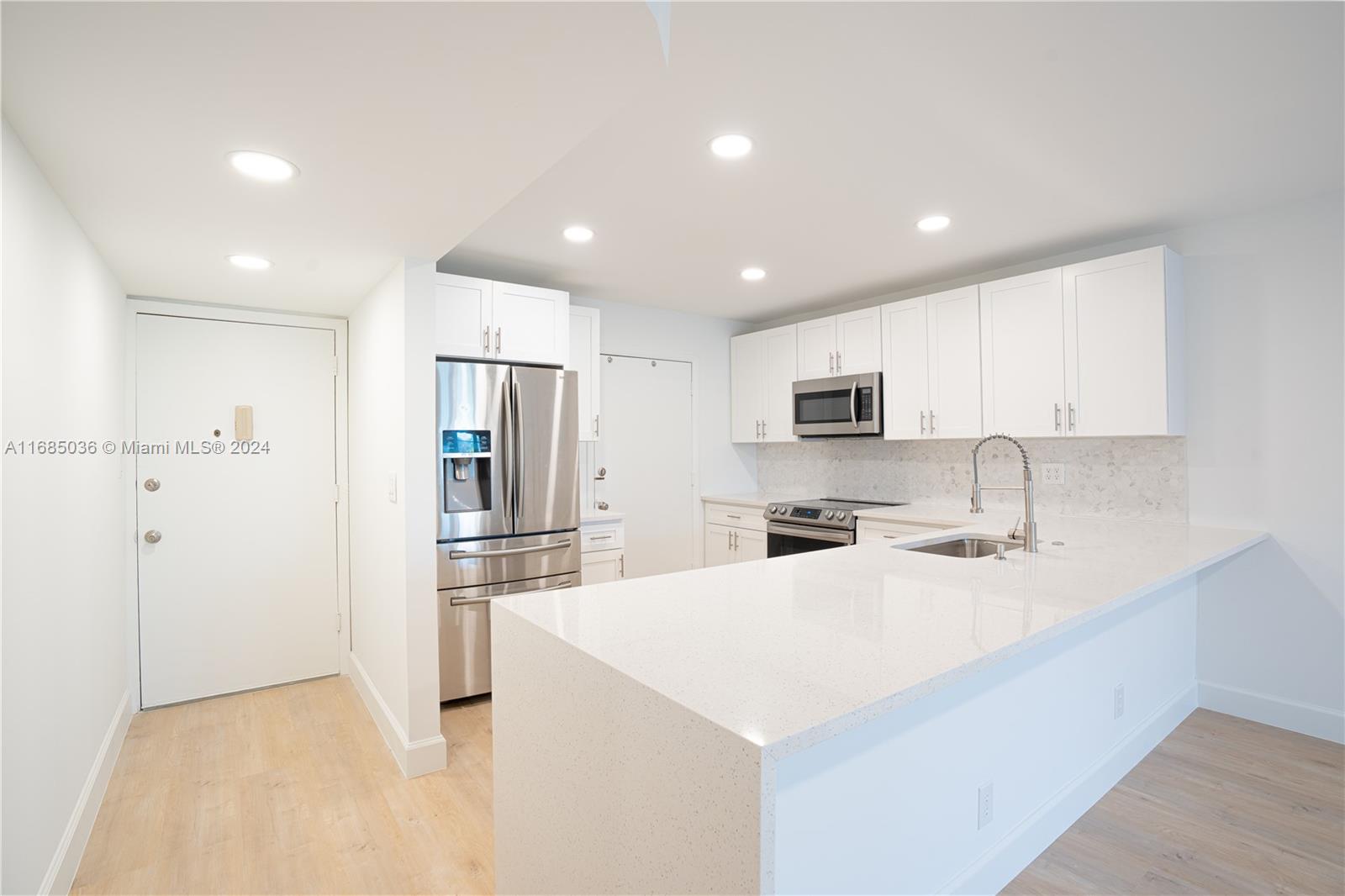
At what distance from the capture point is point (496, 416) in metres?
3.35

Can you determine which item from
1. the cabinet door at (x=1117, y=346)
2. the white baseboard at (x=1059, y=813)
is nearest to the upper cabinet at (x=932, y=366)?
the cabinet door at (x=1117, y=346)

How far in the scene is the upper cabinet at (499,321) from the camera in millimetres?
3283

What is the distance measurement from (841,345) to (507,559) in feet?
8.50

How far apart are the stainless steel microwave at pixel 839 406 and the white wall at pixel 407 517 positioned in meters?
2.65

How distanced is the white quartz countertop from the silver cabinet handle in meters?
1.52

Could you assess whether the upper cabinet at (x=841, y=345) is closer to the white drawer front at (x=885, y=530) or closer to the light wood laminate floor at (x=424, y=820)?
the white drawer front at (x=885, y=530)

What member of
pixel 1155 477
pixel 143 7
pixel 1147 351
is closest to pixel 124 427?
pixel 143 7

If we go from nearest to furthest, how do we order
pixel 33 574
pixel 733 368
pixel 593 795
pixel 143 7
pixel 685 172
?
1. pixel 143 7
2. pixel 593 795
3. pixel 33 574
4. pixel 685 172
5. pixel 733 368

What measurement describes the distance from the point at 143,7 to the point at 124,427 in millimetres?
2817

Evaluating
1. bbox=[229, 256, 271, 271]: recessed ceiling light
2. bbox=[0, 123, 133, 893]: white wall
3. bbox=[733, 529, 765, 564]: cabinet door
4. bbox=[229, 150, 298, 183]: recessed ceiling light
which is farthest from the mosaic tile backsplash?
bbox=[0, 123, 133, 893]: white wall

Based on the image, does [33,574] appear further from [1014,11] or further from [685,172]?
[1014,11]

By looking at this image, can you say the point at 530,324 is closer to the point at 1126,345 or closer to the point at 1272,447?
the point at 1126,345

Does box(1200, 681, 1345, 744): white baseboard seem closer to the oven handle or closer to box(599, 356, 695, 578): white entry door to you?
the oven handle

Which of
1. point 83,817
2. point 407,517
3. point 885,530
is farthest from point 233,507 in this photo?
point 885,530
